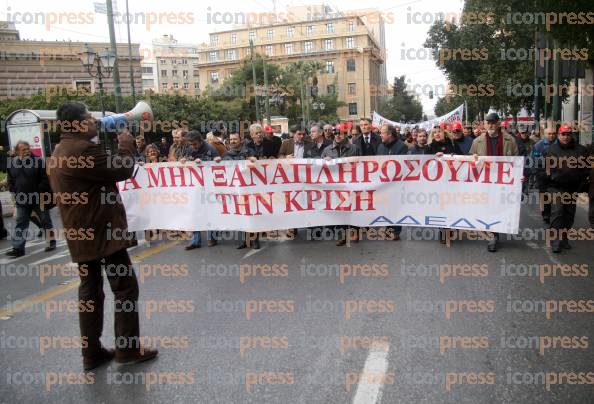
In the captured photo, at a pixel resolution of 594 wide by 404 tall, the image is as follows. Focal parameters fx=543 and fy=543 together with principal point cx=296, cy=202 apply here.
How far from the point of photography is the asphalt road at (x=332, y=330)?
12.2 feet

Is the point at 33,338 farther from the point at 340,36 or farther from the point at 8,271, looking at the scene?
the point at 340,36

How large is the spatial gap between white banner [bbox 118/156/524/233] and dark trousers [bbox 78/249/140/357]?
4062 millimetres

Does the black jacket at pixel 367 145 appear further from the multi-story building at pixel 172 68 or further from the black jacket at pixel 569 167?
the multi-story building at pixel 172 68

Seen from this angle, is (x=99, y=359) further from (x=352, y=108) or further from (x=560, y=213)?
(x=352, y=108)

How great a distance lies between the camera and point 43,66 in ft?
147

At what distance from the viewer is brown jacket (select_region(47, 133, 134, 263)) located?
395 cm

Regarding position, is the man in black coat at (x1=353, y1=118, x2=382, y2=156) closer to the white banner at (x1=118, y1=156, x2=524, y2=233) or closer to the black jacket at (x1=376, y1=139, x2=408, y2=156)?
the black jacket at (x1=376, y1=139, x2=408, y2=156)

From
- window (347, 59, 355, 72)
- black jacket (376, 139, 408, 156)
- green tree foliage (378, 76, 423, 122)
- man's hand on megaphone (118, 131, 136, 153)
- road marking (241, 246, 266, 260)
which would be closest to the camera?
man's hand on megaphone (118, 131, 136, 153)

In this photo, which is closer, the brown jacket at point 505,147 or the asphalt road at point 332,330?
the asphalt road at point 332,330

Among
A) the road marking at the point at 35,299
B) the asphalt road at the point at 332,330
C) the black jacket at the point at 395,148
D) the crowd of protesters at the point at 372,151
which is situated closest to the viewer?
the asphalt road at the point at 332,330

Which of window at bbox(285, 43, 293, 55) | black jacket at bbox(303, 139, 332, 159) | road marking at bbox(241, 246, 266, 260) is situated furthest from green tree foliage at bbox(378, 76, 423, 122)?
road marking at bbox(241, 246, 266, 260)

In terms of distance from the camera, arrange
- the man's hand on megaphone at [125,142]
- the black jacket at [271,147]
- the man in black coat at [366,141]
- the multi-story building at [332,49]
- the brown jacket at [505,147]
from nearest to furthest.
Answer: the man's hand on megaphone at [125,142]
the brown jacket at [505,147]
the man in black coat at [366,141]
the black jacket at [271,147]
the multi-story building at [332,49]

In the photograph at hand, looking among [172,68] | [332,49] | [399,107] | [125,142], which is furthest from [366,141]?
[172,68]

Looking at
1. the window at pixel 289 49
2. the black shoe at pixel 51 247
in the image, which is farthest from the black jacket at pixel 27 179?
the window at pixel 289 49
